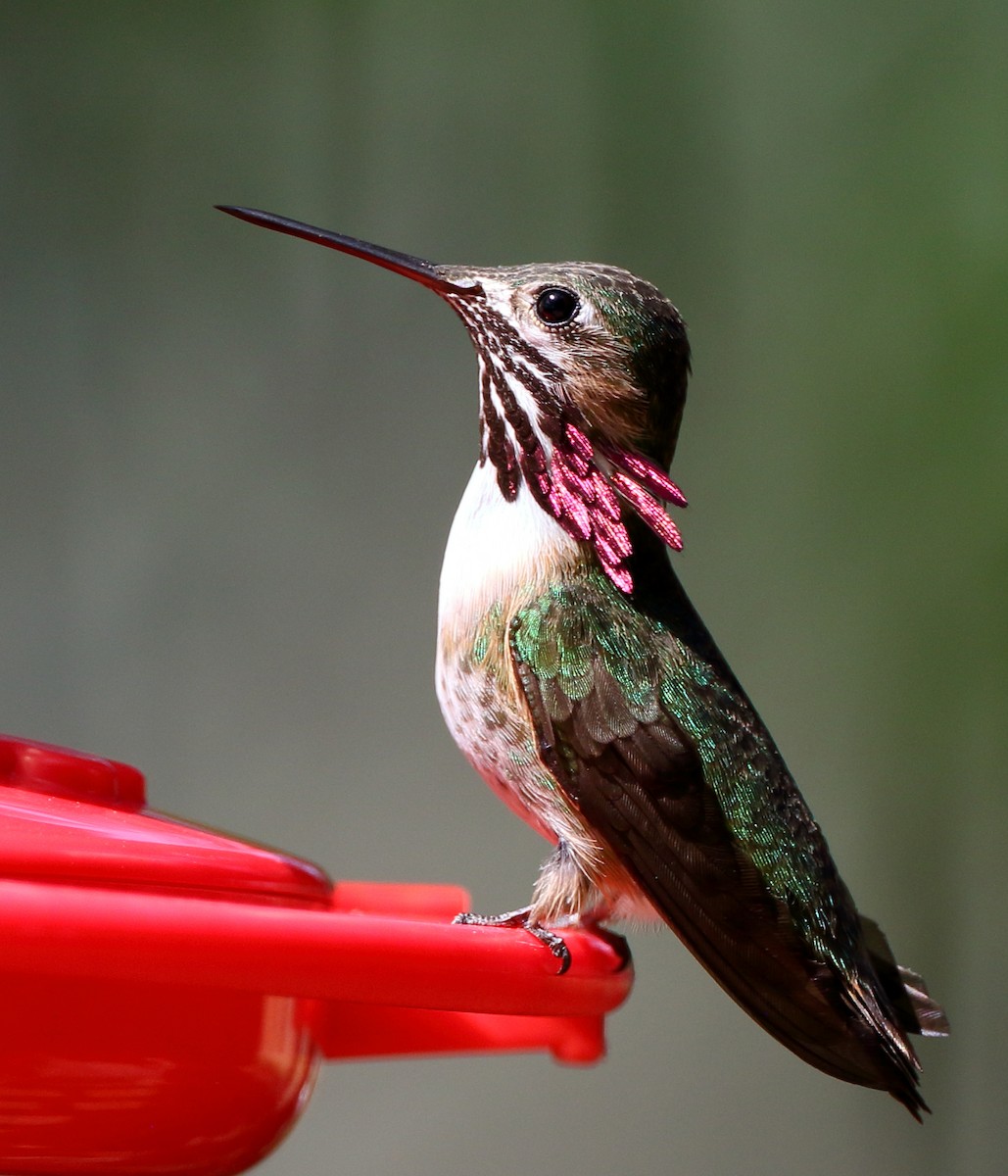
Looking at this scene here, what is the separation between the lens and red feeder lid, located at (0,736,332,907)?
670mm

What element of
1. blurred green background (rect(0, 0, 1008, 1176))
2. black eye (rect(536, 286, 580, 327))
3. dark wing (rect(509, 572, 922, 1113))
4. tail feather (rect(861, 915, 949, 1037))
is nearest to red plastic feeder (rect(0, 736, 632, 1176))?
dark wing (rect(509, 572, 922, 1113))

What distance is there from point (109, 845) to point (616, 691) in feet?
1.66

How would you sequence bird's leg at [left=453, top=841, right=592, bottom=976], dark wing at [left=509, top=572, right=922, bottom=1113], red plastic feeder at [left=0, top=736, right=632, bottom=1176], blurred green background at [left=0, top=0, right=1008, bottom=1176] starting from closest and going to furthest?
1. red plastic feeder at [left=0, top=736, right=632, bottom=1176]
2. dark wing at [left=509, top=572, right=922, bottom=1113]
3. bird's leg at [left=453, top=841, right=592, bottom=976]
4. blurred green background at [left=0, top=0, right=1008, bottom=1176]

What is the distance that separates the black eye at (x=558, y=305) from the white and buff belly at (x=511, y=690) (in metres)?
0.17

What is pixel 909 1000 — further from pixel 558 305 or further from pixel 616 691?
pixel 558 305

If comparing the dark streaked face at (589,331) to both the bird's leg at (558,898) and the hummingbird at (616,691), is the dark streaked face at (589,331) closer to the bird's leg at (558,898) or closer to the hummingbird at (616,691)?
the hummingbird at (616,691)

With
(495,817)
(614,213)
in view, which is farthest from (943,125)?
(495,817)

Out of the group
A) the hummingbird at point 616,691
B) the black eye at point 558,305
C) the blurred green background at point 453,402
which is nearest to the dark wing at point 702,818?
the hummingbird at point 616,691

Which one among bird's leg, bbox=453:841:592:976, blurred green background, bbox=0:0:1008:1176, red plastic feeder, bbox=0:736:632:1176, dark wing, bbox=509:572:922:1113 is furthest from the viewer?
Result: blurred green background, bbox=0:0:1008:1176

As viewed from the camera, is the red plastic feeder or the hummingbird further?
the hummingbird

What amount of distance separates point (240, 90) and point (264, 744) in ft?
5.30

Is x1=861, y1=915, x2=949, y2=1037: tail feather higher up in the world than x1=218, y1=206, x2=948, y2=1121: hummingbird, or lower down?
lower down

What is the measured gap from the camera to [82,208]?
3096mm

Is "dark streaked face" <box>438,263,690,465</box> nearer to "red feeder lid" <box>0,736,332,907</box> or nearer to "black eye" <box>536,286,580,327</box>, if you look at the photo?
"black eye" <box>536,286,580,327</box>
